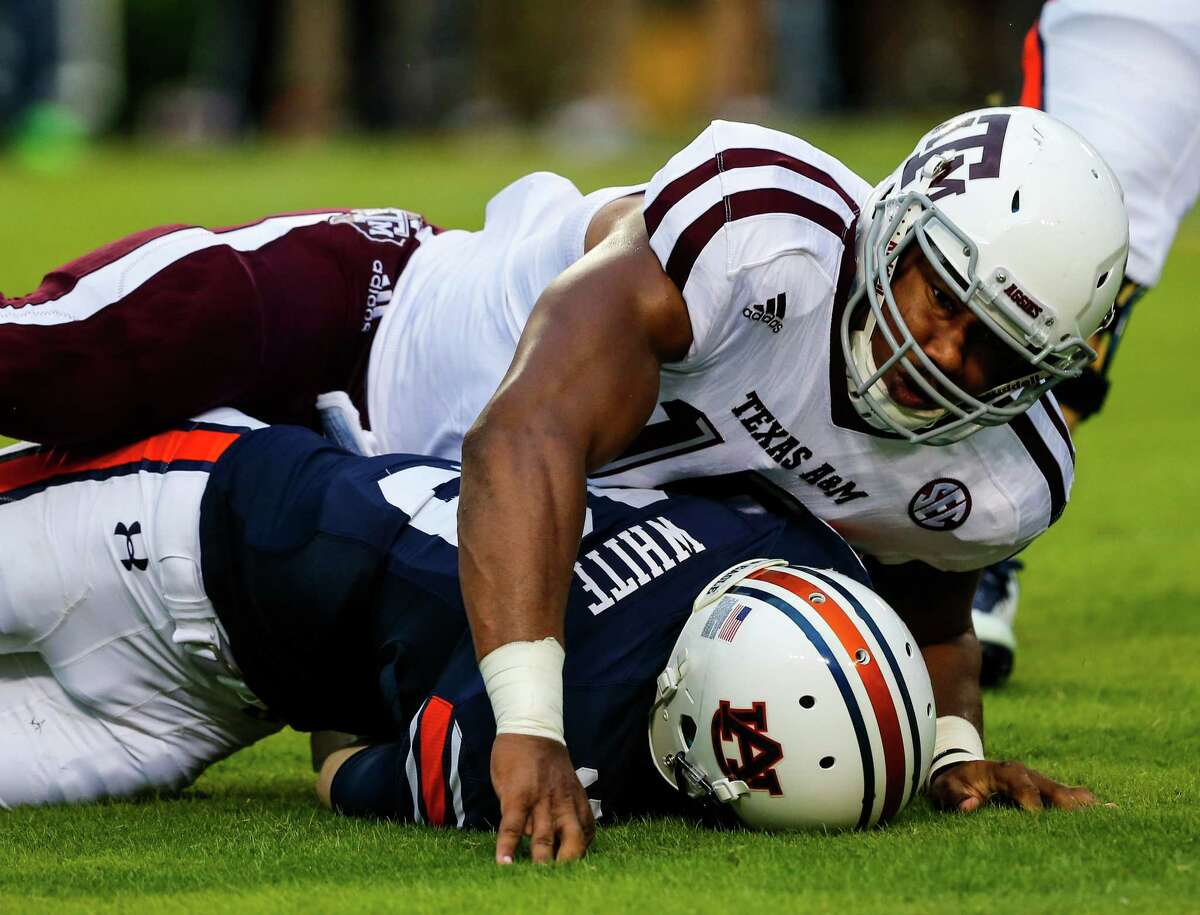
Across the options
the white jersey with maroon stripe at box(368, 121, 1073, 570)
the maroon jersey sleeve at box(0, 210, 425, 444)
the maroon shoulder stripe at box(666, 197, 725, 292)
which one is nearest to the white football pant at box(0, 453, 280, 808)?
the maroon jersey sleeve at box(0, 210, 425, 444)

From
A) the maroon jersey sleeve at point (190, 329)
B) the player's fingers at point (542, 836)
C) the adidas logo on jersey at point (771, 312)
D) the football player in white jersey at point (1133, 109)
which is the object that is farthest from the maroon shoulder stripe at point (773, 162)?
the football player in white jersey at point (1133, 109)

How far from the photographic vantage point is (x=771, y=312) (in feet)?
11.1

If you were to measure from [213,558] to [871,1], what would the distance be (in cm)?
2181

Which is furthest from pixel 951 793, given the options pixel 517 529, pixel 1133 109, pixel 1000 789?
pixel 1133 109

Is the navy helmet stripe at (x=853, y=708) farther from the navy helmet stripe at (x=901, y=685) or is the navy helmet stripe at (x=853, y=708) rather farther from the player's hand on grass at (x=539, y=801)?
the player's hand on grass at (x=539, y=801)

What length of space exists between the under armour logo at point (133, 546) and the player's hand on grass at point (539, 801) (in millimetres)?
874

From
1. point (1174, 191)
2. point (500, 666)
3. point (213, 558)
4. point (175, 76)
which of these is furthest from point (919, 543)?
point (175, 76)

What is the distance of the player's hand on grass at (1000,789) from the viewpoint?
10.7 ft

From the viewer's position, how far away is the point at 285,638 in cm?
338

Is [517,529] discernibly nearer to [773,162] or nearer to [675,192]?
[675,192]

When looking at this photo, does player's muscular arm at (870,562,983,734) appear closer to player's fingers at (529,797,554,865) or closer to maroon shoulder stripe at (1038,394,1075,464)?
maroon shoulder stripe at (1038,394,1075,464)

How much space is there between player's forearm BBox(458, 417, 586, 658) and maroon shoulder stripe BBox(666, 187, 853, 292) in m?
0.40

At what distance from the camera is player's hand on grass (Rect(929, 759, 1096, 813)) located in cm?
326

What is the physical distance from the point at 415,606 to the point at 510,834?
0.56 metres
